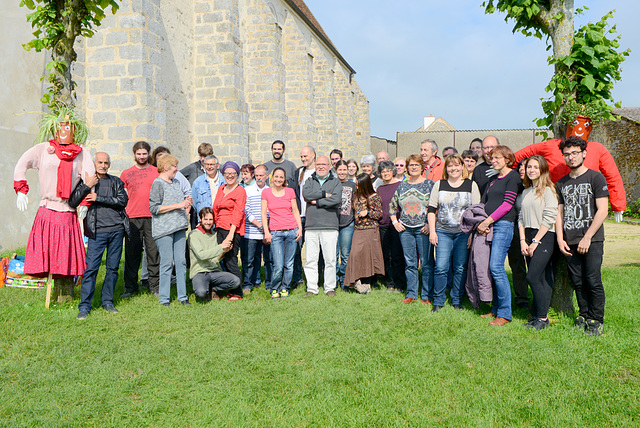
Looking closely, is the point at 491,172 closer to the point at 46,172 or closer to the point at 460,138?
the point at 46,172

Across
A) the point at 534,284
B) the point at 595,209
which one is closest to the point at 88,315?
the point at 534,284

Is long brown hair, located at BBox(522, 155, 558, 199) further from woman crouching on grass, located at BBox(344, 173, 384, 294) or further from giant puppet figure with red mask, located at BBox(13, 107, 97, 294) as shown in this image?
giant puppet figure with red mask, located at BBox(13, 107, 97, 294)

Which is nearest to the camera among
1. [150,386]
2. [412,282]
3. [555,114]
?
[150,386]

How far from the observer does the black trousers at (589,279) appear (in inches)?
177

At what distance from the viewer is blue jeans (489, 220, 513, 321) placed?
16.4 feet

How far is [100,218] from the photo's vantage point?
5.49 metres

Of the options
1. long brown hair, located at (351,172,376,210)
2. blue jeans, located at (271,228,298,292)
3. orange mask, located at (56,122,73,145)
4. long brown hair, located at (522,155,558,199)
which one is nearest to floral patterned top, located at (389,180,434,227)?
long brown hair, located at (351,172,376,210)

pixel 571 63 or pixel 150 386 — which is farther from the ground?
pixel 571 63

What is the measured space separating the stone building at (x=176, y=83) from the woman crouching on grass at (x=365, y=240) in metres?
4.46

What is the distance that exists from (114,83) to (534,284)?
7.98 metres

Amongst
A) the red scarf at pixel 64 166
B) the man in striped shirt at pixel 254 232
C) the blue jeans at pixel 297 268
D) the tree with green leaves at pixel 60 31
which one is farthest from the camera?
the blue jeans at pixel 297 268

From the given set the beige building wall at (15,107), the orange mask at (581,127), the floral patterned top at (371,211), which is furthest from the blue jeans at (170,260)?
the beige building wall at (15,107)

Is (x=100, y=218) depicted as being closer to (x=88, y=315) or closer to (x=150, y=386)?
(x=88, y=315)

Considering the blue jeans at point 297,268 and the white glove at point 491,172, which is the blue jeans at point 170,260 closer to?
the blue jeans at point 297,268
